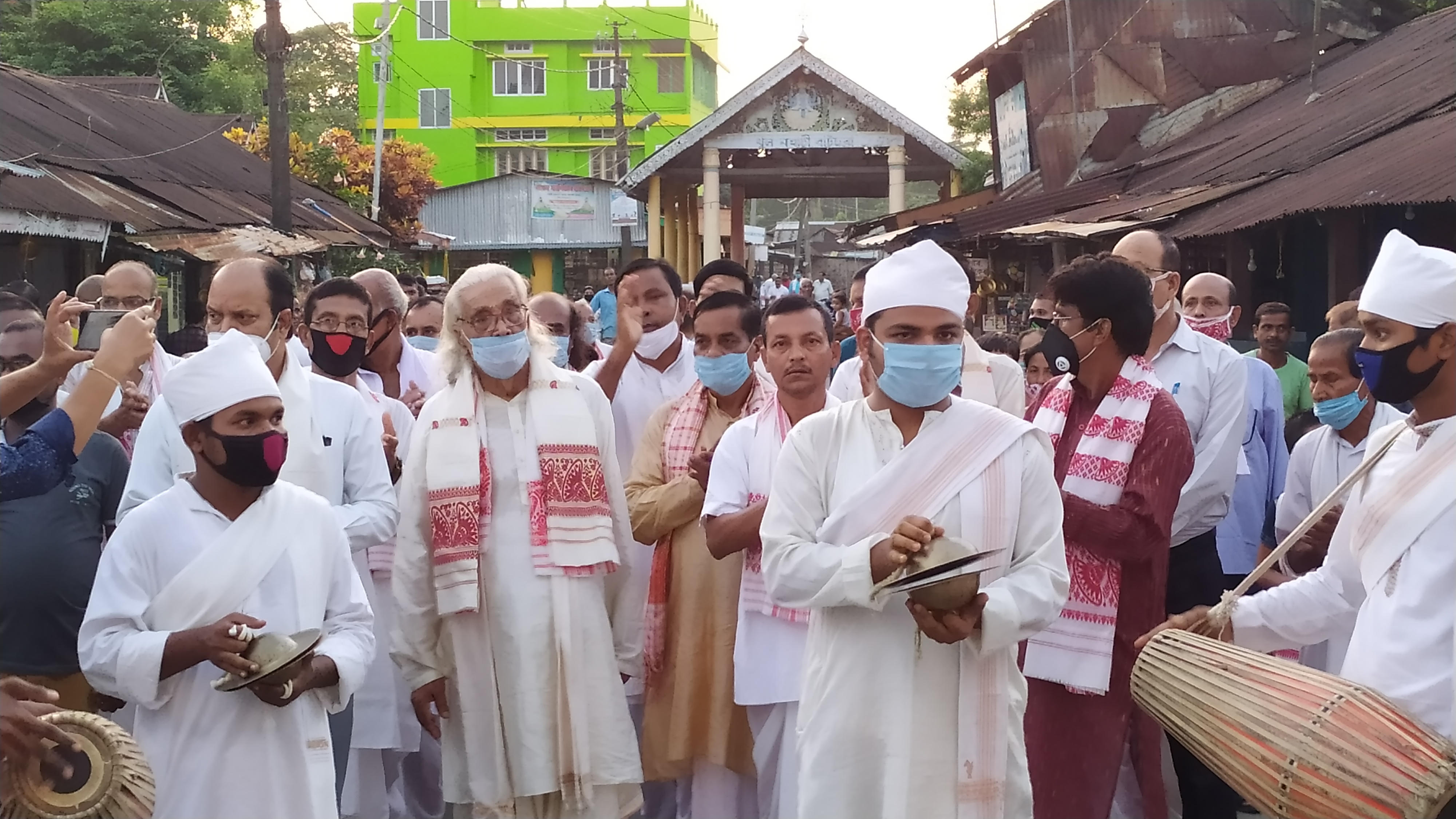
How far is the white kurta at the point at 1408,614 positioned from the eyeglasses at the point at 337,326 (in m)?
3.77

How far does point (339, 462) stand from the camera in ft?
16.7

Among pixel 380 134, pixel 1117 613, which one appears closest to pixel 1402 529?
pixel 1117 613

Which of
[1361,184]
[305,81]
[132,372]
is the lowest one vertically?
[132,372]

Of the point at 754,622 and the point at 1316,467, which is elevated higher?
the point at 1316,467

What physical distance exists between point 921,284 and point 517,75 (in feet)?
176

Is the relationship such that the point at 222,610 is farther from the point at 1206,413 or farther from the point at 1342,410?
the point at 1342,410

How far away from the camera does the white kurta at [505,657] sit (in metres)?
5.06

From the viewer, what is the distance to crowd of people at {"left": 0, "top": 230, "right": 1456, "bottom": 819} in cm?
358

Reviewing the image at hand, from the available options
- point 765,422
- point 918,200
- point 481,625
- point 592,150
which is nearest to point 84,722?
point 481,625

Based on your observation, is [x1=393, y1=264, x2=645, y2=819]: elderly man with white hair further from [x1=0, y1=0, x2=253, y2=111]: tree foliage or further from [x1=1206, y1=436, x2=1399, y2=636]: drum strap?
[x1=0, y1=0, x2=253, y2=111]: tree foliage

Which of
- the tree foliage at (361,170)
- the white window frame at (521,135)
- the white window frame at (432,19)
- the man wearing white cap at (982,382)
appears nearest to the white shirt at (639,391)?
the man wearing white cap at (982,382)

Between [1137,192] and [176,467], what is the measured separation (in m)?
15.0

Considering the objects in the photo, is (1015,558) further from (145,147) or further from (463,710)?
(145,147)

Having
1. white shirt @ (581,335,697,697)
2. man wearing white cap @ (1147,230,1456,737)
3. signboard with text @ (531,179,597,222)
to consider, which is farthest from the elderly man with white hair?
signboard with text @ (531,179,597,222)
